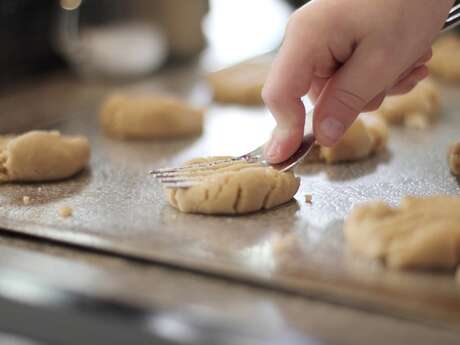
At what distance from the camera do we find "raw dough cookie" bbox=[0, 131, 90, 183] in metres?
1.23

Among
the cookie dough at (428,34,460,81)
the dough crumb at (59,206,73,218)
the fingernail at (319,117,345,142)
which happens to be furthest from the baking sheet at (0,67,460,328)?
the cookie dough at (428,34,460,81)

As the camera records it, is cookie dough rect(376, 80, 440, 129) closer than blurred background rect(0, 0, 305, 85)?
Yes

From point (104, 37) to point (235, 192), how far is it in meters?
1.17

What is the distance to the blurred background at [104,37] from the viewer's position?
2043 mm

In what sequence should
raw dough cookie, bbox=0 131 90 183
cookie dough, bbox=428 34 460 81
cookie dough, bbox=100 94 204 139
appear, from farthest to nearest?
cookie dough, bbox=428 34 460 81 → cookie dough, bbox=100 94 204 139 → raw dough cookie, bbox=0 131 90 183

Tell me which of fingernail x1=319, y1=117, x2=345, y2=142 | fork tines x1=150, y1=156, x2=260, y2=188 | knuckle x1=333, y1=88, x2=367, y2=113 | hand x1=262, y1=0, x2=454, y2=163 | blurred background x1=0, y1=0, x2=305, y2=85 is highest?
hand x1=262, y1=0, x2=454, y2=163

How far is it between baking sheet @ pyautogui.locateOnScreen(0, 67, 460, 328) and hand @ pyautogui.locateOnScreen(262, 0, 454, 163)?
0.16m

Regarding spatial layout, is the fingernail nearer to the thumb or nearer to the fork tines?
the thumb

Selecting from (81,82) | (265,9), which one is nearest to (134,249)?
(81,82)

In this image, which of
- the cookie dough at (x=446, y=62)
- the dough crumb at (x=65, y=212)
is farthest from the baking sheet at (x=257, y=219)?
the cookie dough at (x=446, y=62)

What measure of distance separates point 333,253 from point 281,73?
264 mm

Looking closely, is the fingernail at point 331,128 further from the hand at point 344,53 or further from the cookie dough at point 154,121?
the cookie dough at point 154,121

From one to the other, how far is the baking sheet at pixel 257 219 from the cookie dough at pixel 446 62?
1.30ft

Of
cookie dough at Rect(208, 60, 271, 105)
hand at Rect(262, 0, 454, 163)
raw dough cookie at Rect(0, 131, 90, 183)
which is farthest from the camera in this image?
cookie dough at Rect(208, 60, 271, 105)
